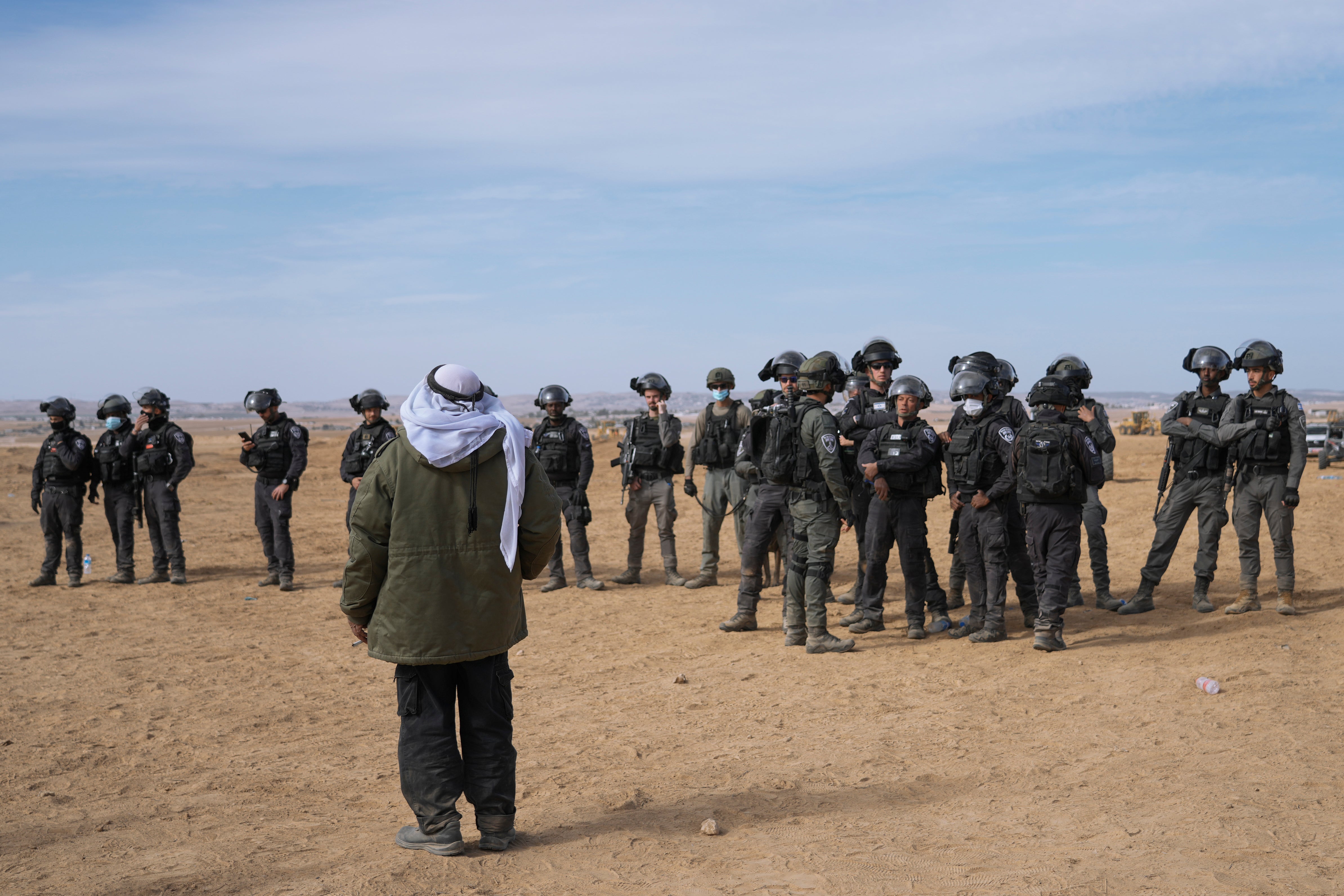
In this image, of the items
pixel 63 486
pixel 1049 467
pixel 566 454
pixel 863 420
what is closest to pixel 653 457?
pixel 566 454

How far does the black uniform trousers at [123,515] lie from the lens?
43.0 feet

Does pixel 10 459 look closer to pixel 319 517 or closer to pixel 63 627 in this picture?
pixel 319 517

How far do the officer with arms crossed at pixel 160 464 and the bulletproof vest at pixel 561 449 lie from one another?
459cm

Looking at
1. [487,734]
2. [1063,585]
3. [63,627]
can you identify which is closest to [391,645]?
[487,734]

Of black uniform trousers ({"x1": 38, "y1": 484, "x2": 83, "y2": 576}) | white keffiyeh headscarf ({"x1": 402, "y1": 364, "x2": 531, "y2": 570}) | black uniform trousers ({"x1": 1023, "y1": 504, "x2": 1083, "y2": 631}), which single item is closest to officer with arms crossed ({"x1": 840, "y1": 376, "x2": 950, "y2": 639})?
black uniform trousers ({"x1": 1023, "y1": 504, "x2": 1083, "y2": 631})

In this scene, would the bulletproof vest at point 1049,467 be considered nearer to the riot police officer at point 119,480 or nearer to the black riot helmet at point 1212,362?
the black riot helmet at point 1212,362

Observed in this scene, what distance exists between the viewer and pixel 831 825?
4.92 metres

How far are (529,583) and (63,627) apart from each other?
517 centimetres

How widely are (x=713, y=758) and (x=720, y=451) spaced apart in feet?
18.6

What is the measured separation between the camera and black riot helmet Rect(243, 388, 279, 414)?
12.4 metres

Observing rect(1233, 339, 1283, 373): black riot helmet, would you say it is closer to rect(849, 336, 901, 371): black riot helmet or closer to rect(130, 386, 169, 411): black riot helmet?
rect(849, 336, 901, 371): black riot helmet

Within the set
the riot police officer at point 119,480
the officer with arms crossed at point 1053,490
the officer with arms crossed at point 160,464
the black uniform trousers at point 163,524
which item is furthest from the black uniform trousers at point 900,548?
the riot police officer at point 119,480

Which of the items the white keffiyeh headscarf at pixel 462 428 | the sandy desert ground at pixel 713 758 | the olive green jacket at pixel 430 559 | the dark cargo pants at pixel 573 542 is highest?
the white keffiyeh headscarf at pixel 462 428

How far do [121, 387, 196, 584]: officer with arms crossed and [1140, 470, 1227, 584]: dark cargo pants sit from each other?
36.5ft
